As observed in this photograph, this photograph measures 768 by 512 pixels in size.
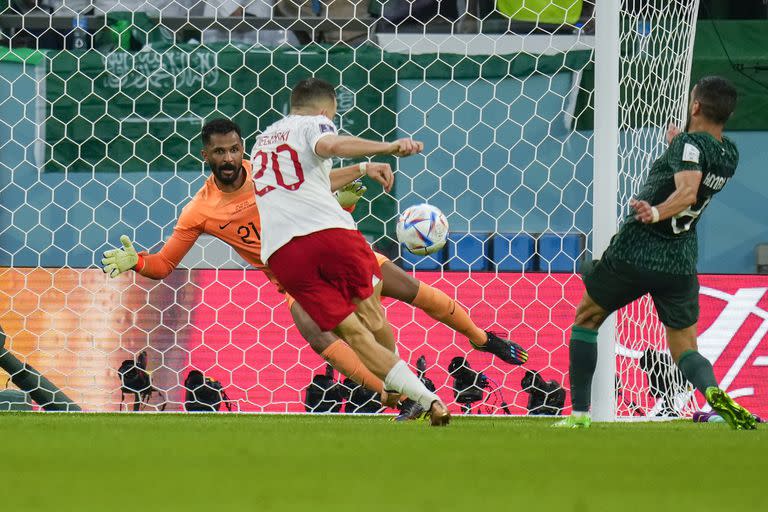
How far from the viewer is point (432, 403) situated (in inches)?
179

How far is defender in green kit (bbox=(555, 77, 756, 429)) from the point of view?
4691 millimetres

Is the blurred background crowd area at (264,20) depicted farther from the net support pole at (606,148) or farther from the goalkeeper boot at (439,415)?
the goalkeeper boot at (439,415)

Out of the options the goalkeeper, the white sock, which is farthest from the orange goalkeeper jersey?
the white sock

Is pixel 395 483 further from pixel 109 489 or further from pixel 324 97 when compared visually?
pixel 324 97

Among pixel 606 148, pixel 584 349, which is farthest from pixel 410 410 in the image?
pixel 606 148

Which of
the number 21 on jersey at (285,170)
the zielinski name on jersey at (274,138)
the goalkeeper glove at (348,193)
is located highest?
the zielinski name on jersey at (274,138)

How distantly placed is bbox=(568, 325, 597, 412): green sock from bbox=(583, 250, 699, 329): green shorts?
15cm

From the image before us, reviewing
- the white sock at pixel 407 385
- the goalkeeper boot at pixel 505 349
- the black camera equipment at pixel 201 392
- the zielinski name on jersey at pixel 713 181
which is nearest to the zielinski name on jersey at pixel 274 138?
the white sock at pixel 407 385

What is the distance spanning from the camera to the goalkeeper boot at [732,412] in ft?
15.4

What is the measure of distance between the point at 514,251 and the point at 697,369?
2.58 meters

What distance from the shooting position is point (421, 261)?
24.6 ft

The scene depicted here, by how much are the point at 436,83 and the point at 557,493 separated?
584 centimetres

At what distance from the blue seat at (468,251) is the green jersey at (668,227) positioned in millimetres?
2413

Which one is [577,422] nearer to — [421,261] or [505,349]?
[505,349]
